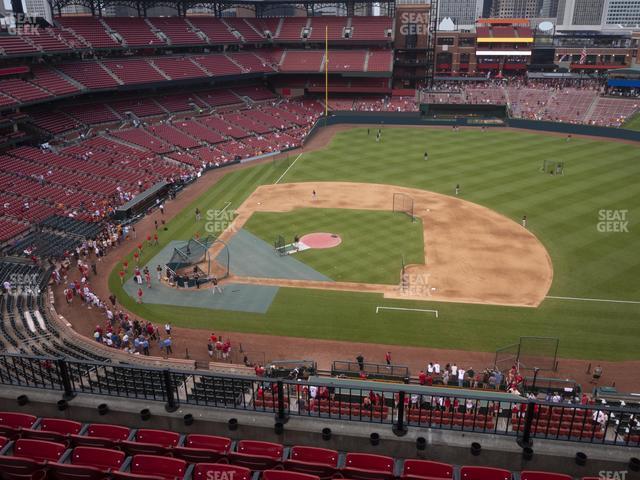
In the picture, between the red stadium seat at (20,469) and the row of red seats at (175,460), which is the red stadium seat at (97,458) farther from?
the red stadium seat at (20,469)

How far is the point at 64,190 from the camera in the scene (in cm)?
4681

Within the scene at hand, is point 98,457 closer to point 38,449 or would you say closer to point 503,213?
point 38,449

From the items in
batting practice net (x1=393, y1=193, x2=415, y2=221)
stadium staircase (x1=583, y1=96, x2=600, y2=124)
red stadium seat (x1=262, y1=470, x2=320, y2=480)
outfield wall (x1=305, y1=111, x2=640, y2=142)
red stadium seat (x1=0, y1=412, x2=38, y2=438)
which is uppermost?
red stadium seat (x1=262, y1=470, x2=320, y2=480)

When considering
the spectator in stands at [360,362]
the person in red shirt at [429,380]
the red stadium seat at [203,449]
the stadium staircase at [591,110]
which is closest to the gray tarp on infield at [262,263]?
the spectator in stands at [360,362]

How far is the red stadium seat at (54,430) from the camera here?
10.2m

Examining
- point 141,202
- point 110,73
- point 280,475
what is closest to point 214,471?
point 280,475

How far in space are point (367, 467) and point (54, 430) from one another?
21.6 feet

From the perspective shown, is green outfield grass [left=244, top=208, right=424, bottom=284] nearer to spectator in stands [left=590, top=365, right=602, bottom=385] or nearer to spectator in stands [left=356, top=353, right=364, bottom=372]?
spectator in stands [left=356, top=353, right=364, bottom=372]

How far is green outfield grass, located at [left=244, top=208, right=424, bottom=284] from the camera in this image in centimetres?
3475

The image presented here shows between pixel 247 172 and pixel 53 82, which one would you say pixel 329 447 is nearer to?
pixel 247 172

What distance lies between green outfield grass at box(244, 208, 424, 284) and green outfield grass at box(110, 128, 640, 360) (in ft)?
10.6

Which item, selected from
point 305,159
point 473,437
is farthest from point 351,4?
point 473,437

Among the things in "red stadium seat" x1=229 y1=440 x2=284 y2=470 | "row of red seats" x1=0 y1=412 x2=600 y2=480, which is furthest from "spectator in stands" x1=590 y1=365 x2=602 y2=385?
"red stadium seat" x1=229 y1=440 x2=284 y2=470

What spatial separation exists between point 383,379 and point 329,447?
1314 centimetres
